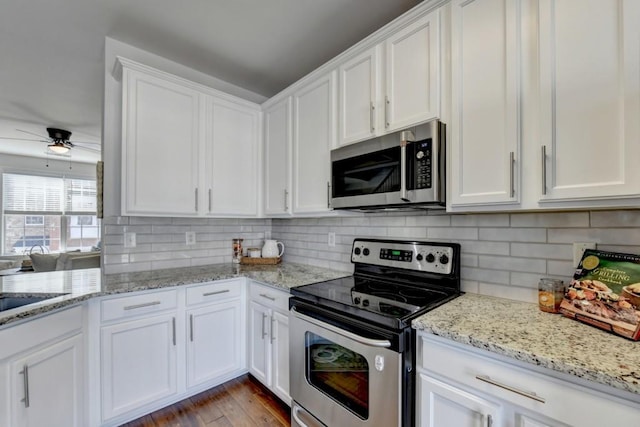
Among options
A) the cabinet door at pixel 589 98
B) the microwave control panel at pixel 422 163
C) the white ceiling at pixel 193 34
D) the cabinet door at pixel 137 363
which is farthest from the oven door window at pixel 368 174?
the cabinet door at pixel 137 363

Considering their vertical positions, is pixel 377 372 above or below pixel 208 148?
below

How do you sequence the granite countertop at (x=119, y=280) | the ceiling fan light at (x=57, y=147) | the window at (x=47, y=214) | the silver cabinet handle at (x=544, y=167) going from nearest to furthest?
the silver cabinet handle at (x=544, y=167) → the granite countertop at (x=119, y=280) → the ceiling fan light at (x=57, y=147) → the window at (x=47, y=214)

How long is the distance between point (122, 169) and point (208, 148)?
2.01 ft

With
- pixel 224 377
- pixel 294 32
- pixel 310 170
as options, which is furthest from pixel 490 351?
pixel 294 32

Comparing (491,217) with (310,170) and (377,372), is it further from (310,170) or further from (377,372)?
(310,170)

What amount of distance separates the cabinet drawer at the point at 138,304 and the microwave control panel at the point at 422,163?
5.45ft

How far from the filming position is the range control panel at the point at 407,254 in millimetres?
1613

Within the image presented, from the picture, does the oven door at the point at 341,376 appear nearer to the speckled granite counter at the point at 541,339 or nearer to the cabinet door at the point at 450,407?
the cabinet door at the point at 450,407

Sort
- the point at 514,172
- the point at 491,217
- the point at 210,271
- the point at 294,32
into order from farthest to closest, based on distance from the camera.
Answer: the point at 210,271
the point at 294,32
the point at 491,217
the point at 514,172

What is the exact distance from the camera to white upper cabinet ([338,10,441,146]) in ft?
4.78

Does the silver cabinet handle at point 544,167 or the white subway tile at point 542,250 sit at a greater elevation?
the silver cabinet handle at point 544,167

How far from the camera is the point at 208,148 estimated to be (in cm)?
232

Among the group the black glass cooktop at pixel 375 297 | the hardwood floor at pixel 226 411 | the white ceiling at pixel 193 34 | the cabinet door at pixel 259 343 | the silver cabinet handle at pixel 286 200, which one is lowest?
the hardwood floor at pixel 226 411

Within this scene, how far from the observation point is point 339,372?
1.46m
